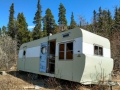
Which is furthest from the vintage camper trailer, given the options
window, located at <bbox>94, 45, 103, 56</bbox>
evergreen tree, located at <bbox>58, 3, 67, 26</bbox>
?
evergreen tree, located at <bbox>58, 3, 67, 26</bbox>

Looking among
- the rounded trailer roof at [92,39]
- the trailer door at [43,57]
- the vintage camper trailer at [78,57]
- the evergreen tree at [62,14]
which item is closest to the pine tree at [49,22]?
the evergreen tree at [62,14]

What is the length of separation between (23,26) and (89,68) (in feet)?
85.5

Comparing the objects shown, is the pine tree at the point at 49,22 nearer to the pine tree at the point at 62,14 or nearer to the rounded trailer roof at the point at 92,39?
the pine tree at the point at 62,14

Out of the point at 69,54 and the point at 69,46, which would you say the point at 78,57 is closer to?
the point at 69,54

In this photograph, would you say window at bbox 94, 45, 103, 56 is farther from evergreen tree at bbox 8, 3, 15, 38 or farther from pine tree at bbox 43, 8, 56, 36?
pine tree at bbox 43, 8, 56, 36

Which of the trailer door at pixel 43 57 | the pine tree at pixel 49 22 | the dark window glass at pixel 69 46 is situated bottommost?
the trailer door at pixel 43 57

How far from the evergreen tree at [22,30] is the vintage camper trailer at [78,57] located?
2078cm

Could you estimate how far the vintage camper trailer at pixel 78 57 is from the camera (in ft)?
20.4

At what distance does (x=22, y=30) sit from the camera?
96.4ft

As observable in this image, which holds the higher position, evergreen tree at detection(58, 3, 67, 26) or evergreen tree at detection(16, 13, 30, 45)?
evergreen tree at detection(58, 3, 67, 26)

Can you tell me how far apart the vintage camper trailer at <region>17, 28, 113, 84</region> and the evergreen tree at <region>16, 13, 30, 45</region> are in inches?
818

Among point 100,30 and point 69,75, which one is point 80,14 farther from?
point 69,75

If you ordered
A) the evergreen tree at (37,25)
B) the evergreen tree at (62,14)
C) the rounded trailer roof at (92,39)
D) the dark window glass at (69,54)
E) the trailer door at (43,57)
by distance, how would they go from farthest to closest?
the evergreen tree at (62,14) → the evergreen tree at (37,25) → the trailer door at (43,57) → the dark window glass at (69,54) → the rounded trailer roof at (92,39)

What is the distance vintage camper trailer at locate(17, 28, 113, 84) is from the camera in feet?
20.4
